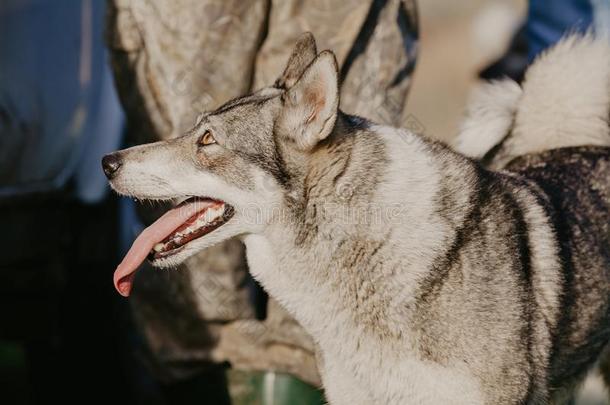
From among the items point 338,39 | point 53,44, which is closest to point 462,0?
point 53,44

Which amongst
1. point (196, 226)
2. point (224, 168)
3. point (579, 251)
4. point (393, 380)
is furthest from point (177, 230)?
point (579, 251)

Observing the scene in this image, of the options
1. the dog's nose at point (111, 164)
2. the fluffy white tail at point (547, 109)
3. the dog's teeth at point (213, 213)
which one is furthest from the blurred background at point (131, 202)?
the dog's teeth at point (213, 213)

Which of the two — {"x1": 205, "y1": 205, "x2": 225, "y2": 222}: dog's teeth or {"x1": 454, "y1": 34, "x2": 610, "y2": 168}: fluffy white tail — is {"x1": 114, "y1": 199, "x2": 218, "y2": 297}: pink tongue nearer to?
{"x1": 205, "y1": 205, "x2": 225, "y2": 222}: dog's teeth

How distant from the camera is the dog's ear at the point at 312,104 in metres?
2.72

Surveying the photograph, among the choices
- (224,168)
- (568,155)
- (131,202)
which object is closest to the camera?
(224,168)

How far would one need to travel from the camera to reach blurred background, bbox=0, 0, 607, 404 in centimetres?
388

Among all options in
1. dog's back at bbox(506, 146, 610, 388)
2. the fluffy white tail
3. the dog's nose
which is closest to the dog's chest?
dog's back at bbox(506, 146, 610, 388)

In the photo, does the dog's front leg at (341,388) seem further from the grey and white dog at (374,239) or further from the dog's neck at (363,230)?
the dog's neck at (363,230)

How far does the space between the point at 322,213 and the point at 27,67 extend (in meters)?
2.87

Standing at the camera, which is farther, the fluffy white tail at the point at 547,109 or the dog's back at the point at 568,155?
the fluffy white tail at the point at 547,109

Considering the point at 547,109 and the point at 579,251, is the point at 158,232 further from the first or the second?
the point at 547,109

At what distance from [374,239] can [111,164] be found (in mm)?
912

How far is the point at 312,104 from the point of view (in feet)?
9.36

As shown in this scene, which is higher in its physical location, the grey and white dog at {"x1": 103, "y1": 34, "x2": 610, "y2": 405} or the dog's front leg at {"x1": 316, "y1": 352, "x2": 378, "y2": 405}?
the grey and white dog at {"x1": 103, "y1": 34, "x2": 610, "y2": 405}
